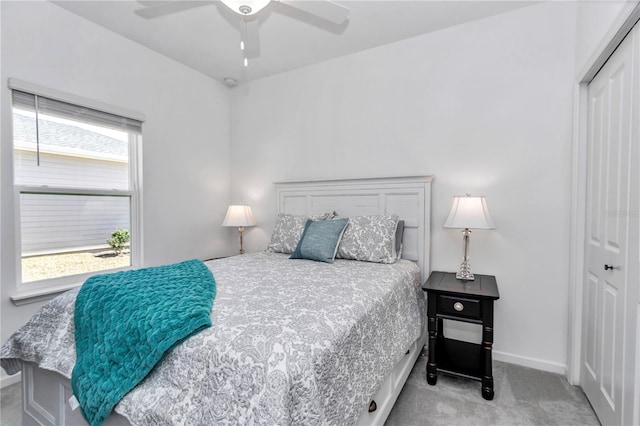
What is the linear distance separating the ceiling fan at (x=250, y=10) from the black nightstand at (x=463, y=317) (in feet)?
6.27

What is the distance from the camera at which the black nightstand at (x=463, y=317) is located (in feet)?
6.32

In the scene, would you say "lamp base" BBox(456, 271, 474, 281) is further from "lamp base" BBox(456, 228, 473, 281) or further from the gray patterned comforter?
the gray patterned comforter

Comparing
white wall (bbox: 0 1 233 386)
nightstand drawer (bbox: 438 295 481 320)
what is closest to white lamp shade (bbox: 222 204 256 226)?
white wall (bbox: 0 1 233 386)

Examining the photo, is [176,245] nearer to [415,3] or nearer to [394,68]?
[394,68]

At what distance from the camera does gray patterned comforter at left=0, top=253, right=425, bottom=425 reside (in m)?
0.93

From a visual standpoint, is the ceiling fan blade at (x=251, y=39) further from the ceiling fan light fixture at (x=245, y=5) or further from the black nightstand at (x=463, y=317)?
the black nightstand at (x=463, y=317)

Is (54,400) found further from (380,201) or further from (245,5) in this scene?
(380,201)

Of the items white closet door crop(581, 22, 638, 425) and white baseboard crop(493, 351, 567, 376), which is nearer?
white closet door crop(581, 22, 638, 425)

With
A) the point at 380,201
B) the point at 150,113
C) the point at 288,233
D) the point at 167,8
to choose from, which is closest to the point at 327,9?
the point at 167,8

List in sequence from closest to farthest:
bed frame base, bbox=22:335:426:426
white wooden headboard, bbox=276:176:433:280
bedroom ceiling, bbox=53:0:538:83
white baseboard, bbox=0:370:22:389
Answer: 1. bed frame base, bbox=22:335:426:426
2. white baseboard, bbox=0:370:22:389
3. bedroom ceiling, bbox=53:0:538:83
4. white wooden headboard, bbox=276:176:433:280

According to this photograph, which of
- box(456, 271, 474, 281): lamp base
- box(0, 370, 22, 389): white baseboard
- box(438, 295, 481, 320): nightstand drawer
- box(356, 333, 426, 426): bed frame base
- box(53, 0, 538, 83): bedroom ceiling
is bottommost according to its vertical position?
box(0, 370, 22, 389): white baseboard

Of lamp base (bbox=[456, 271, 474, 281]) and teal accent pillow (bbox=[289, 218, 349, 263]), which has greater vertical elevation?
teal accent pillow (bbox=[289, 218, 349, 263])

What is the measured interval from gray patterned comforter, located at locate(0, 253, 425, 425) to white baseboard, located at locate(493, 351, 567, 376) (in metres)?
1.18


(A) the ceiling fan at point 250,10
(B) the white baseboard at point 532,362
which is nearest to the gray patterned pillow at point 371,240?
(B) the white baseboard at point 532,362
